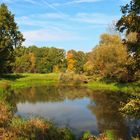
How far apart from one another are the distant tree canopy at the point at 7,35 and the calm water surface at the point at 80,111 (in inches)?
824

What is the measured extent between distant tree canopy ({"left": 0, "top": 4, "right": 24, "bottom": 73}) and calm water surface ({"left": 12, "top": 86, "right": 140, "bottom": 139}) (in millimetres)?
20931

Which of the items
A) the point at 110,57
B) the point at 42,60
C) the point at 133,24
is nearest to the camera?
the point at 133,24

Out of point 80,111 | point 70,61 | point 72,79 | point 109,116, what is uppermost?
point 70,61

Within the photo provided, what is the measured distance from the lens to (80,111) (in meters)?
42.5

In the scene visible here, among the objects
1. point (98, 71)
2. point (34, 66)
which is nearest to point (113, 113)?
point (98, 71)

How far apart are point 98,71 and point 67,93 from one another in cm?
2144

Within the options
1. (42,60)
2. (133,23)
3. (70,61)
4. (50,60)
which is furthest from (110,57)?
(42,60)

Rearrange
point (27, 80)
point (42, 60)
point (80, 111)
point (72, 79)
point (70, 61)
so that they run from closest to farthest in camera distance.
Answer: point (80, 111), point (72, 79), point (27, 80), point (70, 61), point (42, 60)

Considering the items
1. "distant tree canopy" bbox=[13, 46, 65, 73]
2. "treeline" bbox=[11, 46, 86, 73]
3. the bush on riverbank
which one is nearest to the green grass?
the bush on riverbank

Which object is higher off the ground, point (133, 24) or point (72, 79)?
point (133, 24)

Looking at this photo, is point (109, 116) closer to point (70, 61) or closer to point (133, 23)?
point (133, 23)

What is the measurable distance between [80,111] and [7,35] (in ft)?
134

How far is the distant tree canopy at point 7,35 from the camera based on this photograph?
76625 mm

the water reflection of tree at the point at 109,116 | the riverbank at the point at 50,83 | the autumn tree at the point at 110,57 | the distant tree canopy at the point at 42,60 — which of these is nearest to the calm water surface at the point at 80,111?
the water reflection of tree at the point at 109,116
